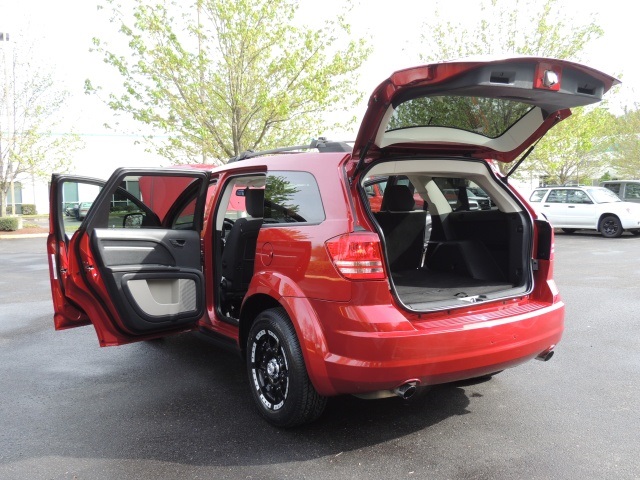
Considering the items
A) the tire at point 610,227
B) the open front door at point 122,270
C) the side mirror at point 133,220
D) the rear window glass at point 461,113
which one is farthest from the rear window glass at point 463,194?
the tire at point 610,227

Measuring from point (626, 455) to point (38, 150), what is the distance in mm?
25585

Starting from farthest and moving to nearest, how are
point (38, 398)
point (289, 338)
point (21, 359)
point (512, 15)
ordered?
point (512, 15), point (21, 359), point (38, 398), point (289, 338)

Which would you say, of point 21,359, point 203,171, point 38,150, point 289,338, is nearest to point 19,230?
point 38,150

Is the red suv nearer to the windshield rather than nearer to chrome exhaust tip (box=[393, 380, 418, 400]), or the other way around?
chrome exhaust tip (box=[393, 380, 418, 400])

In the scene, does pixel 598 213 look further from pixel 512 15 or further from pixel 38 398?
pixel 38 398

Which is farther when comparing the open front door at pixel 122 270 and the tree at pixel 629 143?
the tree at pixel 629 143

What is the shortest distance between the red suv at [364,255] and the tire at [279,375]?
12 millimetres

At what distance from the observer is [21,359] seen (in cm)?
→ 511

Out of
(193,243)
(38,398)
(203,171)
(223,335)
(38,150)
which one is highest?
(38,150)

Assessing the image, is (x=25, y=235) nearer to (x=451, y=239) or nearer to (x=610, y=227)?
(x=451, y=239)

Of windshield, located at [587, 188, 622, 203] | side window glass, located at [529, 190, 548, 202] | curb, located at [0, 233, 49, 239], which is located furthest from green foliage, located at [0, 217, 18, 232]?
windshield, located at [587, 188, 622, 203]

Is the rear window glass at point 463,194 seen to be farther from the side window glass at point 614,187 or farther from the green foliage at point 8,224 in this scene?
the green foliage at point 8,224

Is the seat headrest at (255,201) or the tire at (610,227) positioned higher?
the seat headrest at (255,201)

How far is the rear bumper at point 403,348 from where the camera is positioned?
291 cm
